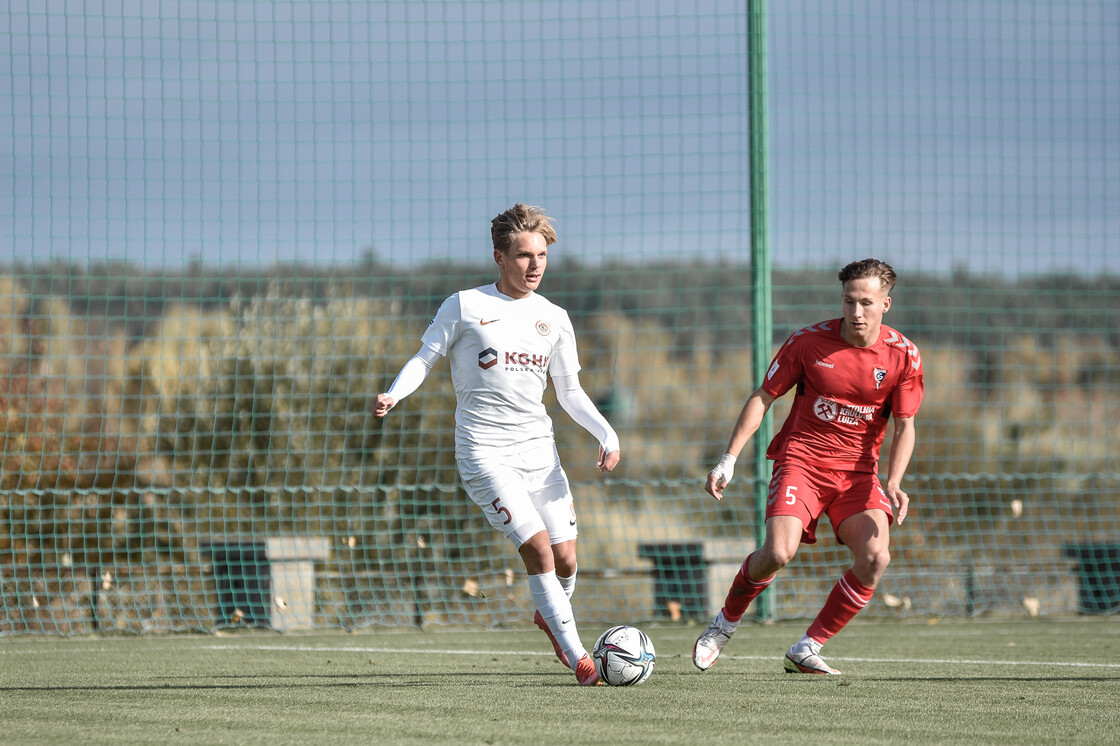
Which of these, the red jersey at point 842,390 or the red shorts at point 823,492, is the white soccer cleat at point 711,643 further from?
the red jersey at point 842,390

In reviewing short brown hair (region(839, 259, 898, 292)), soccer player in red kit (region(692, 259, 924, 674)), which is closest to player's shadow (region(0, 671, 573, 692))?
soccer player in red kit (region(692, 259, 924, 674))

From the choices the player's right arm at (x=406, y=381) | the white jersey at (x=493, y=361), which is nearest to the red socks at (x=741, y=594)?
the white jersey at (x=493, y=361)

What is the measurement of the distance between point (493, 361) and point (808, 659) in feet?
6.04

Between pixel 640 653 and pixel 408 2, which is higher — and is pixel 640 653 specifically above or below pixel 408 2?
below

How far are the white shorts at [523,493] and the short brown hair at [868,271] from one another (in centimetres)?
144

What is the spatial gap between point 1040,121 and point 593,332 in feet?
Result: 63.5

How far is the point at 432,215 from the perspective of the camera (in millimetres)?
11055

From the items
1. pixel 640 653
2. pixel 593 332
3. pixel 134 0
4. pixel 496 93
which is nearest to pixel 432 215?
pixel 496 93

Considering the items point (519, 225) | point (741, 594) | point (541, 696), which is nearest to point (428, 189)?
point (519, 225)

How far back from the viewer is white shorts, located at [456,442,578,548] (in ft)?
17.2

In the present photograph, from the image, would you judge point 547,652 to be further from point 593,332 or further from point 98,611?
point 593,332

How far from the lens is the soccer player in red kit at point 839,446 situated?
573 centimetres

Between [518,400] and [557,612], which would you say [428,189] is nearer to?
[518,400]

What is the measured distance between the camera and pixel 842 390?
585 cm
